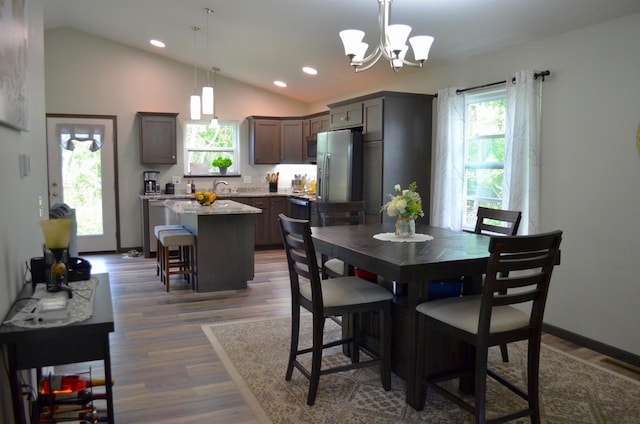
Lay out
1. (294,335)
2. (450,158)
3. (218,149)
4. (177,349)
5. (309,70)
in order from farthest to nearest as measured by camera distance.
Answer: (218,149)
(309,70)
(450,158)
(177,349)
(294,335)

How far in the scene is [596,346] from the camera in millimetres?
3771

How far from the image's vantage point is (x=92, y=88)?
754 centimetres

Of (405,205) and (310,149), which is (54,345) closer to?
(405,205)

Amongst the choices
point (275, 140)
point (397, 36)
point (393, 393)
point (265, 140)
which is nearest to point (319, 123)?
point (275, 140)

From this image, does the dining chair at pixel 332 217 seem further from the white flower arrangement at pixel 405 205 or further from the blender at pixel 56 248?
the blender at pixel 56 248

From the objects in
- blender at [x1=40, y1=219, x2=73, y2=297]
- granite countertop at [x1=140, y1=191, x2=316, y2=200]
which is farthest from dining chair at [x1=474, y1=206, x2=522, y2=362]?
granite countertop at [x1=140, y1=191, x2=316, y2=200]

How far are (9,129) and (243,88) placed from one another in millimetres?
6671

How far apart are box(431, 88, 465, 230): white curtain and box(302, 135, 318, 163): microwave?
2898mm

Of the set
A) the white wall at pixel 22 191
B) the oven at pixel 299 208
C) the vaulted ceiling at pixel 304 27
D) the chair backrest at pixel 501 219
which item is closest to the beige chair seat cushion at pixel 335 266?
the chair backrest at pixel 501 219

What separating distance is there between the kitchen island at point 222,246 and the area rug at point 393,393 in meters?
1.66

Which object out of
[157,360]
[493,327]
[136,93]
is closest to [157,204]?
[136,93]

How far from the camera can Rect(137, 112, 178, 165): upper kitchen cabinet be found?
25.2ft

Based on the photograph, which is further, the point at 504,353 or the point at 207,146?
the point at 207,146

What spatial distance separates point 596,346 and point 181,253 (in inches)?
175
